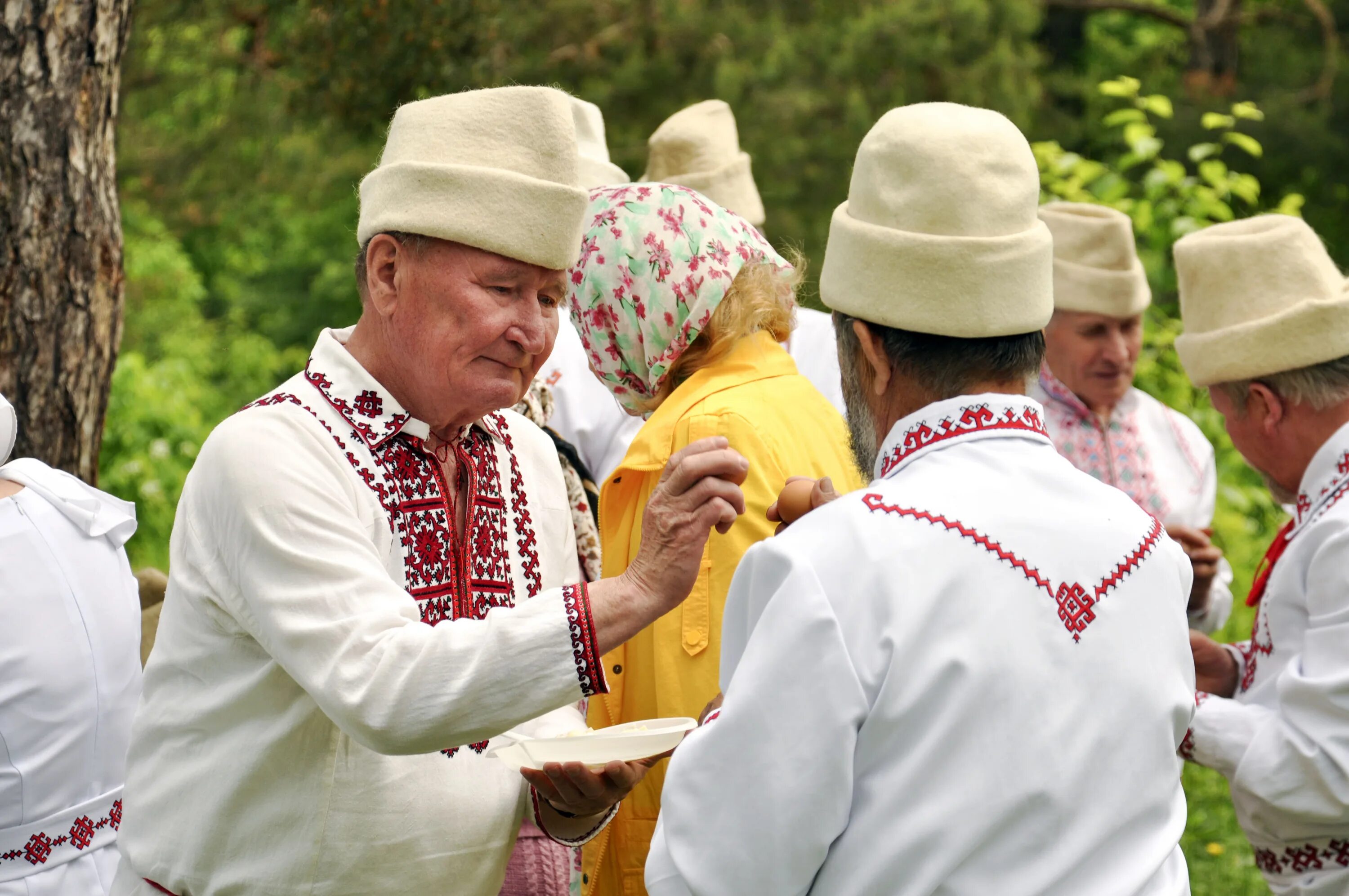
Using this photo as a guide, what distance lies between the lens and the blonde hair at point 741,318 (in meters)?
3.04

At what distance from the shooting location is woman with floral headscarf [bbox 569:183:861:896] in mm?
2820

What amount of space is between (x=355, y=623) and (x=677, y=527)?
1.67 feet

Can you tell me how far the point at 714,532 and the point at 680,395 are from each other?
0.30m

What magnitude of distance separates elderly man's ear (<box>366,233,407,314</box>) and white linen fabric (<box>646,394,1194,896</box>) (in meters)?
0.87

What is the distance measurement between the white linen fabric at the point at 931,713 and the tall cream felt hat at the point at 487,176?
30.5 inches

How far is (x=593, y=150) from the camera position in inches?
195

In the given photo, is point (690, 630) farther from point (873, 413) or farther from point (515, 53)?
point (515, 53)

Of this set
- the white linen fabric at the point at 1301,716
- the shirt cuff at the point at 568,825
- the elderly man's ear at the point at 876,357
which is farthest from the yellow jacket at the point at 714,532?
the white linen fabric at the point at 1301,716

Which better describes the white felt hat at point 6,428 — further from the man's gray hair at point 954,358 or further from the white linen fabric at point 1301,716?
the white linen fabric at point 1301,716

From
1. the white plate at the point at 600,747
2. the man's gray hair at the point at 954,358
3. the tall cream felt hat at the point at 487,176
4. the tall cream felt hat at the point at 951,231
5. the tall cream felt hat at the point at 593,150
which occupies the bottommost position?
the white plate at the point at 600,747

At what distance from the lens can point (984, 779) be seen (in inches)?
75.1

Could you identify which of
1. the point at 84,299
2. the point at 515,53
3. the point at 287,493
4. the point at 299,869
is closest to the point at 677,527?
the point at 287,493

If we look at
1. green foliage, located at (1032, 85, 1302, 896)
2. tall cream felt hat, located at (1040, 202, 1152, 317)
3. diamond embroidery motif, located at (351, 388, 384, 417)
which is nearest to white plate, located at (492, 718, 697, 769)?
diamond embroidery motif, located at (351, 388, 384, 417)

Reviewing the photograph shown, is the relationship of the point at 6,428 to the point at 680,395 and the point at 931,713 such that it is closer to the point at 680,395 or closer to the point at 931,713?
the point at 680,395
